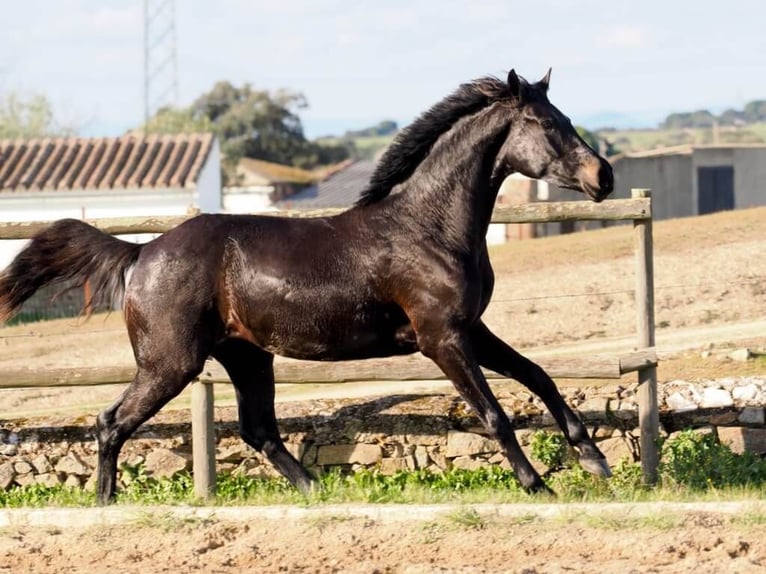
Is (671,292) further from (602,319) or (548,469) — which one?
(548,469)

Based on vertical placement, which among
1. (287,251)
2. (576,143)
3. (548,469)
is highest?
(576,143)

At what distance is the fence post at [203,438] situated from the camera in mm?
8328

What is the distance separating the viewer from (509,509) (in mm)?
6684

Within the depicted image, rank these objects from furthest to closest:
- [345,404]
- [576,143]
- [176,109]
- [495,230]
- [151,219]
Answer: [176,109]
[495,230]
[345,404]
[151,219]
[576,143]

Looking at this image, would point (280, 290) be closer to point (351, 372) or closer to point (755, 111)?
point (351, 372)

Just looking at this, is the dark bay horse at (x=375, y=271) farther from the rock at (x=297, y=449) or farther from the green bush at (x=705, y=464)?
the rock at (x=297, y=449)

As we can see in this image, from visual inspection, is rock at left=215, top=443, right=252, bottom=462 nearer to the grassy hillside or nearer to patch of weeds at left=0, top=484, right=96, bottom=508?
patch of weeds at left=0, top=484, right=96, bottom=508

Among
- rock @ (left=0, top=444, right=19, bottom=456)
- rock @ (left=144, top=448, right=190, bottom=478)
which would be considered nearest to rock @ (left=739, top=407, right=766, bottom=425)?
rock @ (left=144, top=448, right=190, bottom=478)

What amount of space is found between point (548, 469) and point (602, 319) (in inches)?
293

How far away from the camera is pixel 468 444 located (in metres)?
8.70

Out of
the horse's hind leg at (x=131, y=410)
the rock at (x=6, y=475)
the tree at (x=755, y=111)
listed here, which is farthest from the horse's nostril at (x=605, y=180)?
the tree at (x=755, y=111)

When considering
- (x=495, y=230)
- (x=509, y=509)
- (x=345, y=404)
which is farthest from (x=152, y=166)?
(x=509, y=509)

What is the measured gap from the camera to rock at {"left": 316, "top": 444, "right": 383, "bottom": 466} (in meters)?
8.77

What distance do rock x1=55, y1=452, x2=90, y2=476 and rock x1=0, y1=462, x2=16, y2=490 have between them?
1.01ft
